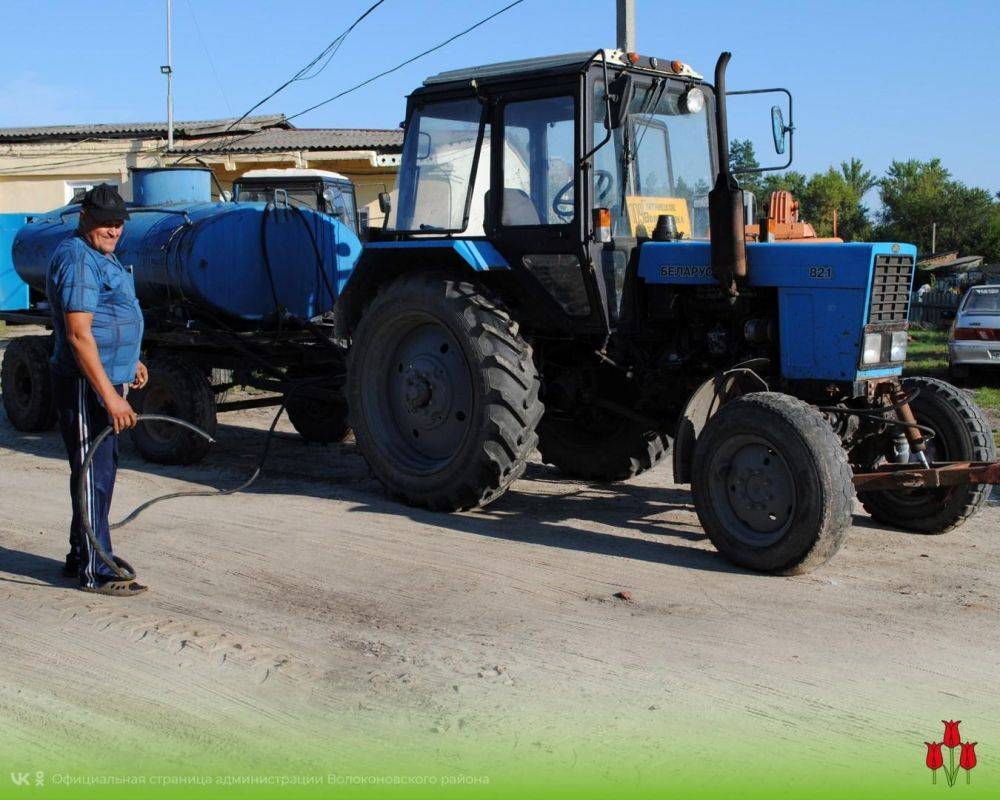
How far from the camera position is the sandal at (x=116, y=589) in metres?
5.57

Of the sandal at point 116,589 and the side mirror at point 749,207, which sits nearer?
the sandal at point 116,589

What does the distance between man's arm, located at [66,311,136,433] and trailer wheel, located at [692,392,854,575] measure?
2.99 meters

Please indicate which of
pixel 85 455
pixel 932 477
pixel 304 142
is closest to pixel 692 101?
pixel 932 477

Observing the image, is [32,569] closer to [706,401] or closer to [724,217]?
[706,401]

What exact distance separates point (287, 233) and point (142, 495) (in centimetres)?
261

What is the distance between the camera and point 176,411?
368 inches

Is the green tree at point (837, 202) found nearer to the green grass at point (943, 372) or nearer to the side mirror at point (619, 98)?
the green grass at point (943, 372)

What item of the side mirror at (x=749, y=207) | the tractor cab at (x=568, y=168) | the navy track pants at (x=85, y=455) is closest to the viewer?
the navy track pants at (x=85, y=455)

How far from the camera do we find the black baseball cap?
5.43 meters

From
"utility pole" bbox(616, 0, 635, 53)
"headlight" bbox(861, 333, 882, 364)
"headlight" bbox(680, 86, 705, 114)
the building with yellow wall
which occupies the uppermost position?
the building with yellow wall

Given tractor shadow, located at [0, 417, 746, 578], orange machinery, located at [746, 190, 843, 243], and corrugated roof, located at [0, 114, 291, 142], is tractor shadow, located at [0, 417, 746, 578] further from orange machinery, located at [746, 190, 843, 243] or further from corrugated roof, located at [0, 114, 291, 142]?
corrugated roof, located at [0, 114, 291, 142]

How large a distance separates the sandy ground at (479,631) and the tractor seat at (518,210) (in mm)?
1872

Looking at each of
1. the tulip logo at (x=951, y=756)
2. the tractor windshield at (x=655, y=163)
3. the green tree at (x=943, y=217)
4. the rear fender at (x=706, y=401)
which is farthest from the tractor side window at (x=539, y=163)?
the green tree at (x=943, y=217)

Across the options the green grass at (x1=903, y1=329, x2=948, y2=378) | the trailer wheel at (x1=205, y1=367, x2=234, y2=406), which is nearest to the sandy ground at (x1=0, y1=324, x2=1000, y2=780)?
the trailer wheel at (x1=205, y1=367, x2=234, y2=406)
